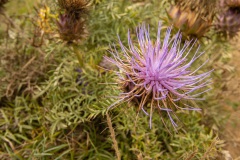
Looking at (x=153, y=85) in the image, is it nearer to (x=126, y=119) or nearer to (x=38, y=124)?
(x=126, y=119)

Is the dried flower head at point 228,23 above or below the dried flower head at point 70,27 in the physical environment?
below

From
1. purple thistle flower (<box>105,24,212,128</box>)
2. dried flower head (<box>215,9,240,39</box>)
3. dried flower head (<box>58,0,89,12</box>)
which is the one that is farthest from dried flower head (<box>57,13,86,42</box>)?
dried flower head (<box>215,9,240,39</box>)

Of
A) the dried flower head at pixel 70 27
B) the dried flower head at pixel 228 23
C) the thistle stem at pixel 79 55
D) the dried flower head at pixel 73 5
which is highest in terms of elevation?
the dried flower head at pixel 73 5

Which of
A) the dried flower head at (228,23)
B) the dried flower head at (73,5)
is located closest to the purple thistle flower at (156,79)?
the dried flower head at (73,5)

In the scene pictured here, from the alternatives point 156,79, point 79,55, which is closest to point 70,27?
point 79,55

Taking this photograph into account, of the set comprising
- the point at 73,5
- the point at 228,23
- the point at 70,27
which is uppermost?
the point at 73,5

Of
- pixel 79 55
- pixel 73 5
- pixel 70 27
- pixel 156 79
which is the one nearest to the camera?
pixel 156 79

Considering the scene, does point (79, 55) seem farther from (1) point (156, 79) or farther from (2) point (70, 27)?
(1) point (156, 79)

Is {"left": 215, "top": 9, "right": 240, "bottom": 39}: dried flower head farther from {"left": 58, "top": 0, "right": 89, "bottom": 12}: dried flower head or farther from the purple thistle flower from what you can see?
{"left": 58, "top": 0, "right": 89, "bottom": 12}: dried flower head

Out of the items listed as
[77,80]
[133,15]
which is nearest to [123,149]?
[77,80]

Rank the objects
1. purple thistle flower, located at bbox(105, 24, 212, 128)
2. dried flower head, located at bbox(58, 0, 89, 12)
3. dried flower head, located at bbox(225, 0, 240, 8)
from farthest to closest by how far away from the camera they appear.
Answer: dried flower head, located at bbox(225, 0, 240, 8)
dried flower head, located at bbox(58, 0, 89, 12)
purple thistle flower, located at bbox(105, 24, 212, 128)

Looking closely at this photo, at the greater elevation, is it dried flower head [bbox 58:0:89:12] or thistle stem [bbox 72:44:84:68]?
dried flower head [bbox 58:0:89:12]

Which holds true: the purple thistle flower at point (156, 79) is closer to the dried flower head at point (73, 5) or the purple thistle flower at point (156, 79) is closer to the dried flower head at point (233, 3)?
the dried flower head at point (73, 5)
